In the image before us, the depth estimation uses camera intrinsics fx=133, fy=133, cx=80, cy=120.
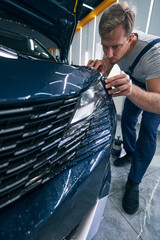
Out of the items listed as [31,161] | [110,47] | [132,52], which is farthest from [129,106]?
[31,161]

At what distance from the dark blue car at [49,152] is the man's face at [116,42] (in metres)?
0.47

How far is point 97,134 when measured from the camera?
54cm

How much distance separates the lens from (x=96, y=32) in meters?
4.30

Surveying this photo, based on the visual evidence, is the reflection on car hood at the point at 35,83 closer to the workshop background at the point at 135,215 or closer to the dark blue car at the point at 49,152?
the dark blue car at the point at 49,152

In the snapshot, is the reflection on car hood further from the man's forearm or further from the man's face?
the man's face

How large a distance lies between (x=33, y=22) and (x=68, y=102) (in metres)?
1.09

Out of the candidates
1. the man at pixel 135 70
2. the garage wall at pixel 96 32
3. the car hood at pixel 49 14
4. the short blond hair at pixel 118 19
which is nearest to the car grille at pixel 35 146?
the man at pixel 135 70

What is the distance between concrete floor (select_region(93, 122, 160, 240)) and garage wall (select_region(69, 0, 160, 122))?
6.82 feet

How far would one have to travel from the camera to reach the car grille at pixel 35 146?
30 centimetres

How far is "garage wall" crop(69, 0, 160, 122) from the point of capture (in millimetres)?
2398

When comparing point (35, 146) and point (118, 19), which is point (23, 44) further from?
point (35, 146)

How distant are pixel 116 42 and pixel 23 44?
117 cm

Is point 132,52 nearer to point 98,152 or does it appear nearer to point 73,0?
point 73,0

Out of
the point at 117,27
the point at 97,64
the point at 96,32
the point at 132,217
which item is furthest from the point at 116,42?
the point at 96,32
